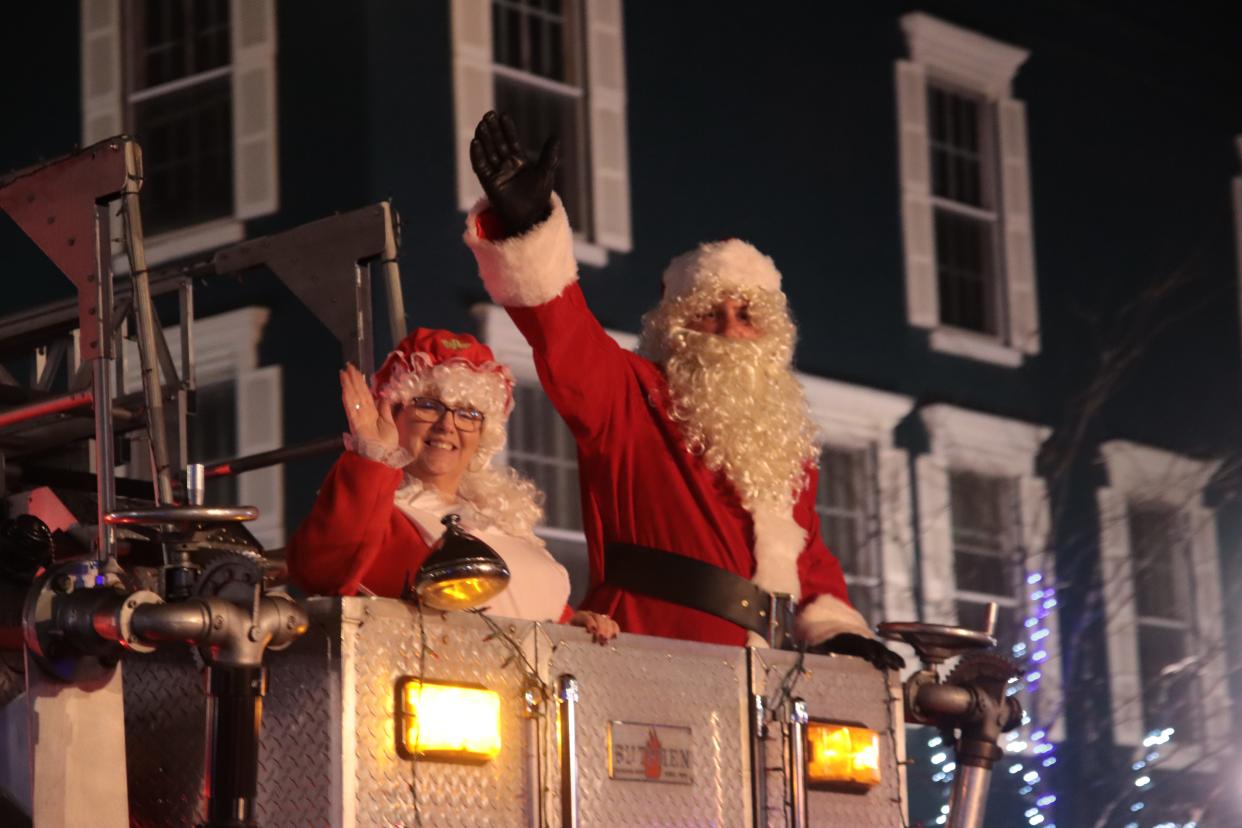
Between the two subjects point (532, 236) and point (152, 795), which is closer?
point (152, 795)

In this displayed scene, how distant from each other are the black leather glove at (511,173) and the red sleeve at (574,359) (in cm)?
21

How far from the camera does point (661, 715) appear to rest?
170 inches

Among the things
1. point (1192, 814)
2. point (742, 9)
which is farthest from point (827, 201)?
point (1192, 814)

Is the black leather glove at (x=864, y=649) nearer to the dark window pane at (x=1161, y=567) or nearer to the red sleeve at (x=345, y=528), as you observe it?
the red sleeve at (x=345, y=528)

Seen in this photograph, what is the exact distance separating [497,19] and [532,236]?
649cm

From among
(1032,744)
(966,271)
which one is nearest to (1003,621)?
(1032,744)

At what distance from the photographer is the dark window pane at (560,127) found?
10.9m

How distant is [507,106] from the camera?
10883 mm

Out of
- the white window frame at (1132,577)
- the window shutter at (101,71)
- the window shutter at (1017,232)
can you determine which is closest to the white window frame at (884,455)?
the window shutter at (1017,232)

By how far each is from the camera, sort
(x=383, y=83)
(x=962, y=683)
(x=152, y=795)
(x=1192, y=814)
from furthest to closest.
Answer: (x=1192, y=814) → (x=383, y=83) → (x=962, y=683) → (x=152, y=795)

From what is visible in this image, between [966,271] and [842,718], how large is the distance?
30.0ft

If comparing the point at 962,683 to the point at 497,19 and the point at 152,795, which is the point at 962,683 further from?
the point at 497,19

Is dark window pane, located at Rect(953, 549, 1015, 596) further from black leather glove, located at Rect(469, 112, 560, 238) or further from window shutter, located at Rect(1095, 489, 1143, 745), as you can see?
black leather glove, located at Rect(469, 112, 560, 238)

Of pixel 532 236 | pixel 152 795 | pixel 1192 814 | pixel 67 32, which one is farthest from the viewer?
pixel 1192 814
